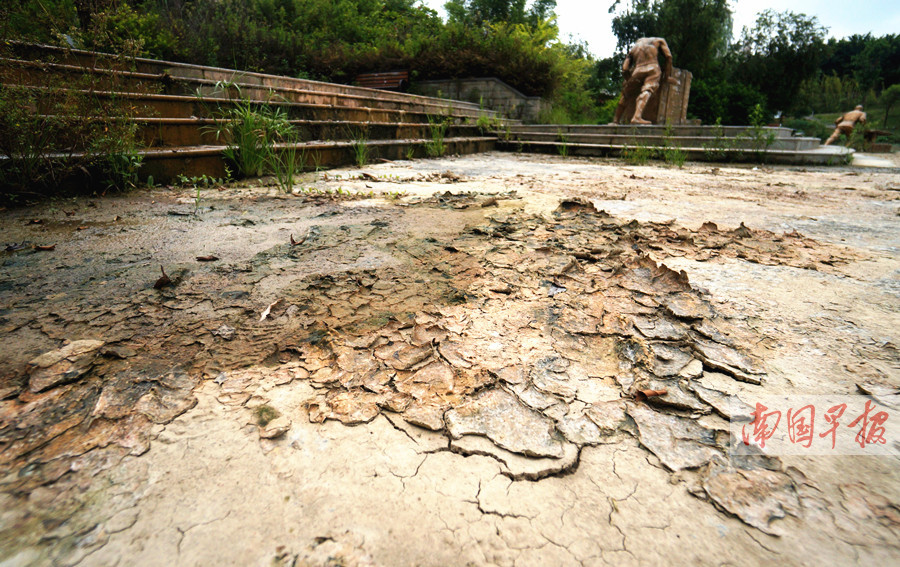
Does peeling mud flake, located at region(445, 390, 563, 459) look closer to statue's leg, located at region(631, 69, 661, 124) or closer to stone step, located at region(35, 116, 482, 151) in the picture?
stone step, located at region(35, 116, 482, 151)

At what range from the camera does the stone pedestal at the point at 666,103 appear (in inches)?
358

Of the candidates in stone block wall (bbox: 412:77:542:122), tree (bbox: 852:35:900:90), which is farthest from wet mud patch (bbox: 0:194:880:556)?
tree (bbox: 852:35:900:90)

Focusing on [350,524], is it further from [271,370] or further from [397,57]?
[397,57]

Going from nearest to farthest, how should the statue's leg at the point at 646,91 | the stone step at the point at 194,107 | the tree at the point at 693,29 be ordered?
the stone step at the point at 194,107, the statue's leg at the point at 646,91, the tree at the point at 693,29

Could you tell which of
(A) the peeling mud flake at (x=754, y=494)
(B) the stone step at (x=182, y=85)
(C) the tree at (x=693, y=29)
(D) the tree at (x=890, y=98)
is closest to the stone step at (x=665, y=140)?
(B) the stone step at (x=182, y=85)

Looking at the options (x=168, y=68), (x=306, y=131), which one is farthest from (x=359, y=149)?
(x=168, y=68)

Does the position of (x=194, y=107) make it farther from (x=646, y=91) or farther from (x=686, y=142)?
(x=646, y=91)

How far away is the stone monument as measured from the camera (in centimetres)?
842

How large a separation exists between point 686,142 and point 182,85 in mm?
7358

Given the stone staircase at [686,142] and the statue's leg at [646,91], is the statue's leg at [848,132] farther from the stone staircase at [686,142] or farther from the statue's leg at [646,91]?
the statue's leg at [646,91]

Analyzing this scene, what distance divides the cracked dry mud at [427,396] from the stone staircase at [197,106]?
4.17ft

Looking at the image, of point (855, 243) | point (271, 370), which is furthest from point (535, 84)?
point (271, 370)

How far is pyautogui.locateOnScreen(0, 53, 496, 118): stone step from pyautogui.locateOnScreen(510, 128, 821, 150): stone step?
2156 millimetres

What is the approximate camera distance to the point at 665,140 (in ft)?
21.7
